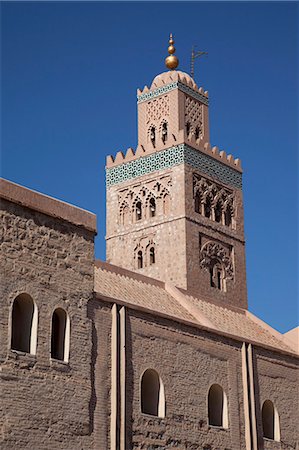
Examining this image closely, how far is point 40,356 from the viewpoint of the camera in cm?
1448

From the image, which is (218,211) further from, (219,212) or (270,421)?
(270,421)

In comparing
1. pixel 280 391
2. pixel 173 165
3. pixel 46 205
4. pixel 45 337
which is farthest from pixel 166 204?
pixel 45 337

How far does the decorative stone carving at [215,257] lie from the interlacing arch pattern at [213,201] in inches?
36.7

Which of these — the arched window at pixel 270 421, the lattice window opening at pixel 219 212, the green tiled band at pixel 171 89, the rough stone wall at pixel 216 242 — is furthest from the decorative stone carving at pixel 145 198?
the arched window at pixel 270 421

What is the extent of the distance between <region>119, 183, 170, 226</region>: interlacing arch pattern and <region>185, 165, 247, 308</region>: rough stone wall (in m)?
0.83

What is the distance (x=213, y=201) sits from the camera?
2600cm

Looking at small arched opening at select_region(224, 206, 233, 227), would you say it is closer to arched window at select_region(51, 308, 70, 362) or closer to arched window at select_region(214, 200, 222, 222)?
arched window at select_region(214, 200, 222, 222)

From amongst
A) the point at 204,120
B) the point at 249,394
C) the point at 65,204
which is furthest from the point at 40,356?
the point at 204,120

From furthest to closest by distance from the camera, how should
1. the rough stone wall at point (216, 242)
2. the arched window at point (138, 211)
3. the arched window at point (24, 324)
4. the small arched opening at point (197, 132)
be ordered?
the small arched opening at point (197, 132), the arched window at point (138, 211), the rough stone wall at point (216, 242), the arched window at point (24, 324)

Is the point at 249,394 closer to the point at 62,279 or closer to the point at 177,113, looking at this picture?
the point at 62,279

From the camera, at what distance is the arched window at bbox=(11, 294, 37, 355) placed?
14484 mm

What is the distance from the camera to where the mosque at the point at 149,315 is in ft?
47.8

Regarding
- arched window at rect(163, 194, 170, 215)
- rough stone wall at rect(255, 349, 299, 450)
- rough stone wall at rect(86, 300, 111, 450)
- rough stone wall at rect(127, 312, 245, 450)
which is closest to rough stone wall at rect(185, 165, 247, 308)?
arched window at rect(163, 194, 170, 215)

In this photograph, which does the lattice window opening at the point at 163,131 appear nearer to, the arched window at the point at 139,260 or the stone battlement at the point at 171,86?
the stone battlement at the point at 171,86
